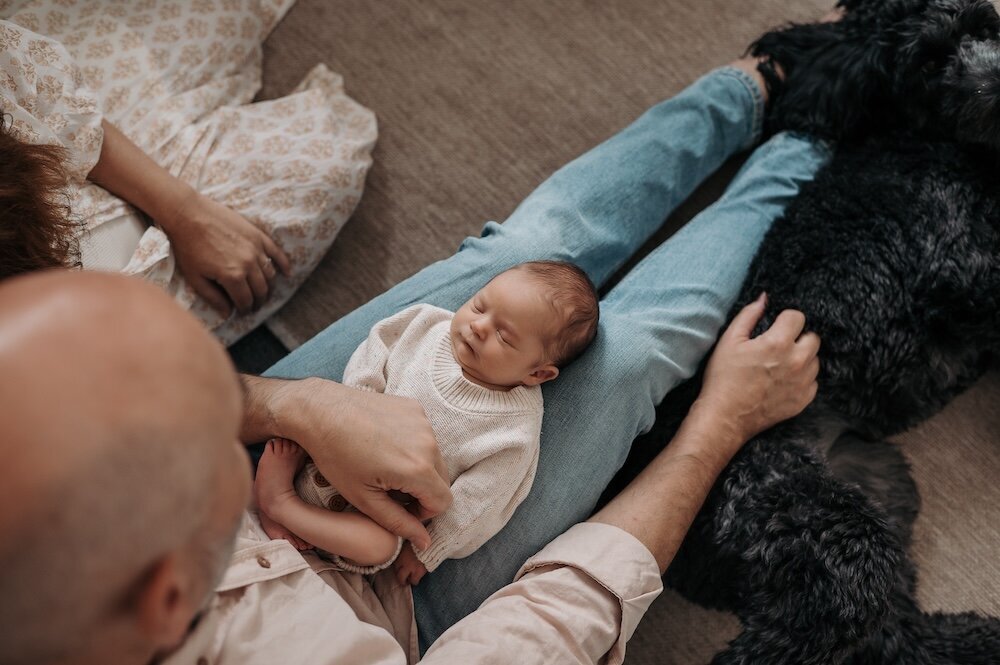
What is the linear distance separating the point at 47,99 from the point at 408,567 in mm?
803

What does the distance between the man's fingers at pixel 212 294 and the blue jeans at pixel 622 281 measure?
0.65 ft

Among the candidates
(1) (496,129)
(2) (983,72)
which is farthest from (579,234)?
(2) (983,72)

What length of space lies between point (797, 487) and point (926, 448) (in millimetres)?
430

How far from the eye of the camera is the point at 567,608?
2.79ft

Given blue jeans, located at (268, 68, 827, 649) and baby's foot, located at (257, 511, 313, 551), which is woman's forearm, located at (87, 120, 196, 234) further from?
baby's foot, located at (257, 511, 313, 551)

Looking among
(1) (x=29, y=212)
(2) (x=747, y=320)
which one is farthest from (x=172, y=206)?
(2) (x=747, y=320)

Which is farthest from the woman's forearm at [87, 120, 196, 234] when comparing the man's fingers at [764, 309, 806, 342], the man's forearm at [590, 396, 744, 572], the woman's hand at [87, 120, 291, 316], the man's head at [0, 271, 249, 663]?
the man's fingers at [764, 309, 806, 342]

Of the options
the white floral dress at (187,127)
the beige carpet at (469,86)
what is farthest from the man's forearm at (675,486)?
the white floral dress at (187,127)

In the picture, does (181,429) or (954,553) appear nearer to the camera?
(181,429)

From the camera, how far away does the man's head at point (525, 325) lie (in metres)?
0.93

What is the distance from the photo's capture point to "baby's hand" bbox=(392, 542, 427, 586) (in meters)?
0.93

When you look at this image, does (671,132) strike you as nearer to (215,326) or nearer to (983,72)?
(983,72)

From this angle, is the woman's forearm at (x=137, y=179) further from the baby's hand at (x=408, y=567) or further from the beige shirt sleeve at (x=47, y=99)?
the baby's hand at (x=408, y=567)

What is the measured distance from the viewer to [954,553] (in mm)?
1207
